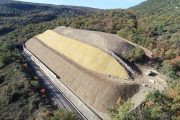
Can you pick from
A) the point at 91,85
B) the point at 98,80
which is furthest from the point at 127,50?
the point at 91,85

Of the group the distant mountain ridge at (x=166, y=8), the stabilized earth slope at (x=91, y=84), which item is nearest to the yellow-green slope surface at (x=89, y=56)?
the stabilized earth slope at (x=91, y=84)

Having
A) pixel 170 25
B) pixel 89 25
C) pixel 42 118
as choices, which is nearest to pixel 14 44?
pixel 89 25

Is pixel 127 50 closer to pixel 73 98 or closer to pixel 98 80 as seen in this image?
pixel 98 80

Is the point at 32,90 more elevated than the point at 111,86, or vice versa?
the point at 111,86

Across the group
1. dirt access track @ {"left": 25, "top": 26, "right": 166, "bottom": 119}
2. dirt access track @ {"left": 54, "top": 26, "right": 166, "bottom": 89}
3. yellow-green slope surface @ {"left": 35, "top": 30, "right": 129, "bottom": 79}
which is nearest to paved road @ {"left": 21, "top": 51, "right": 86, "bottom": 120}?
dirt access track @ {"left": 25, "top": 26, "right": 166, "bottom": 119}

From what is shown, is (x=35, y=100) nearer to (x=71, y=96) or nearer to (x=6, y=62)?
(x=71, y=96)

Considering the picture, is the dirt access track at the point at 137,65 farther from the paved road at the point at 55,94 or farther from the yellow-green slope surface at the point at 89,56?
the paved road at the point at 55,94

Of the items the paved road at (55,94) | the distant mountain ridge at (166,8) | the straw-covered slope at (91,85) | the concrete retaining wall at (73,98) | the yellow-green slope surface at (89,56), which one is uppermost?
the distant mountain ridge at (166,8)
